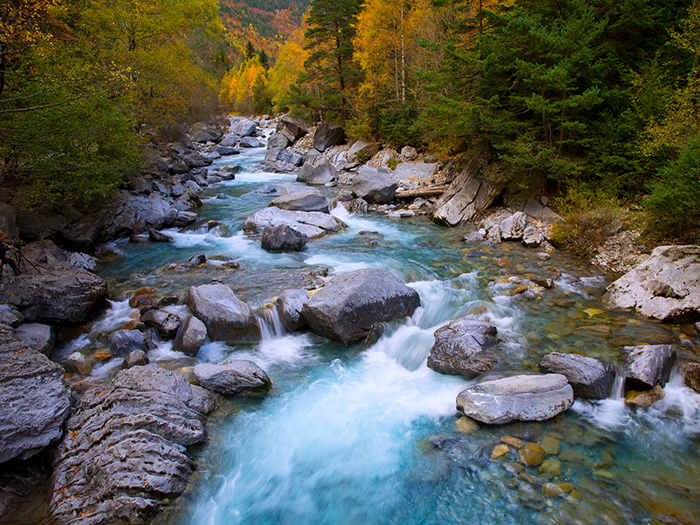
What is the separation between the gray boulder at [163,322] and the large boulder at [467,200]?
33.4 ft

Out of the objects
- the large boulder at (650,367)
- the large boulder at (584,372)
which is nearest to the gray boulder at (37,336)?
the large boulder at (584,372)

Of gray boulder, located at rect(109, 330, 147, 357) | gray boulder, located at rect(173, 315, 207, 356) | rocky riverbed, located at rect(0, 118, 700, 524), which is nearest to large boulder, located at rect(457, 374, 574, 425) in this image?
rocky riverbed, located at rect(0, 118, 700, 524)

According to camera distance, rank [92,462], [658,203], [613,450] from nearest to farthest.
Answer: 1. [92,462]
2. [613,450]
3. [658,203]

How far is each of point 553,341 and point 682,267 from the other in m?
3.13

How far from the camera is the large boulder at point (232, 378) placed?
596 cm

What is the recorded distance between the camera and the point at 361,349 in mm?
7293

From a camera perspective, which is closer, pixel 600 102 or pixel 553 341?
pixel 553 341

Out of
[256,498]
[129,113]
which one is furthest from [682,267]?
[129,113]

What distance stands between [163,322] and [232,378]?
243 centimetres

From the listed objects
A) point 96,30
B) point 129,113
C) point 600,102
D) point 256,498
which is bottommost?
point 256,498

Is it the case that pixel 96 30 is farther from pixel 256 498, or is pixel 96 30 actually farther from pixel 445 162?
pixel 256 498

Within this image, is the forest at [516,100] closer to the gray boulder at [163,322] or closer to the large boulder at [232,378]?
the gray boulder at [163,322]

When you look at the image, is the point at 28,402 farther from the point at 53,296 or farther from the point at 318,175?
the point at 318,175

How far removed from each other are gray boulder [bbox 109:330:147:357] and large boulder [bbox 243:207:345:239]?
7.40 m
